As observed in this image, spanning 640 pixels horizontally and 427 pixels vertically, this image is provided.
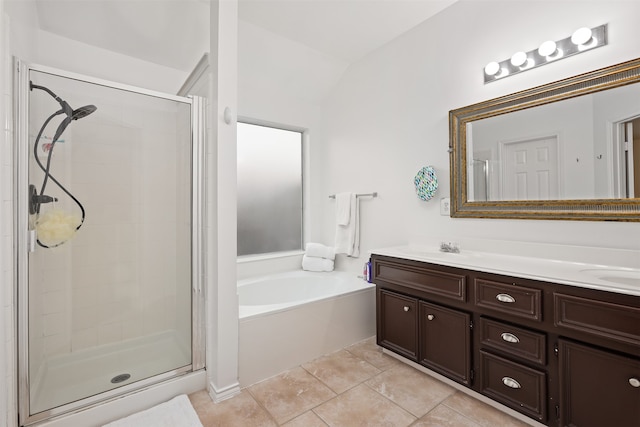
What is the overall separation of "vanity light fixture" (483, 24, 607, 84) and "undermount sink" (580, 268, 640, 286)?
4.05 feet

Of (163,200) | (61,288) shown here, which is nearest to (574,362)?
(163,200)

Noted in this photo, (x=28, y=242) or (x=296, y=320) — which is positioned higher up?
(x=28, y=242)

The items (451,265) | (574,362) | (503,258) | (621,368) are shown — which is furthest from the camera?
(503,258)

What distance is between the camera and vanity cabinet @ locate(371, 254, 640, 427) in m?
1.31

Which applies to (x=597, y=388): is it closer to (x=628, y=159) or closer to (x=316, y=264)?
(x=628, y=159)

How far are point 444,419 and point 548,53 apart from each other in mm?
2208

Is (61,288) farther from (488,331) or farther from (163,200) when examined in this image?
(488,331)

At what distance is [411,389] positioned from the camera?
194cm

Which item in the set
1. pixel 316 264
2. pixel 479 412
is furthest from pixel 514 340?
pixel 316 264

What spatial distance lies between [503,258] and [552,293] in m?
0.56

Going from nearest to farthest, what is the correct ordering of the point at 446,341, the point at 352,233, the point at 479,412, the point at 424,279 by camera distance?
the point at 479,412
the point at 446,341
the point at 424,279
the point at 352,233

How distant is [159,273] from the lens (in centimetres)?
204

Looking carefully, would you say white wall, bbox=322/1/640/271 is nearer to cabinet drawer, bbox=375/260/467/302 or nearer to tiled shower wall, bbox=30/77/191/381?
cabinet drawer, bbox=375/260/467/302

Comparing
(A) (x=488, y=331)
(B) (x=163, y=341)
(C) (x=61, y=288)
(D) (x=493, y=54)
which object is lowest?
(B) (x=163, y=341)
